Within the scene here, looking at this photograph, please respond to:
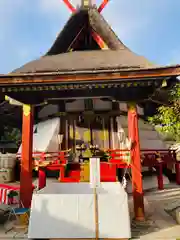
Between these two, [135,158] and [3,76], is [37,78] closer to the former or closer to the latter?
[3,76]

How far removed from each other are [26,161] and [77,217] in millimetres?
3057

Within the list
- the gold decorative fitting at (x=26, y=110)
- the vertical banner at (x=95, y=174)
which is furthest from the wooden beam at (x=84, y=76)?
the vertical banner at (x=95, y=174)

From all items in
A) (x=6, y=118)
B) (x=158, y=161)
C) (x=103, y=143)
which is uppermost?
(x=6, y=118)

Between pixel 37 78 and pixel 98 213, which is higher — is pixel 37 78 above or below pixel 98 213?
above

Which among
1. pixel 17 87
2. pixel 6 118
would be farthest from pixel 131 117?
pixel 6 118

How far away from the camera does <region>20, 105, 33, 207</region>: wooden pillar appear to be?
6.82m

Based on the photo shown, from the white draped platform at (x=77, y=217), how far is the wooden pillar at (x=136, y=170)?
174 centimetres

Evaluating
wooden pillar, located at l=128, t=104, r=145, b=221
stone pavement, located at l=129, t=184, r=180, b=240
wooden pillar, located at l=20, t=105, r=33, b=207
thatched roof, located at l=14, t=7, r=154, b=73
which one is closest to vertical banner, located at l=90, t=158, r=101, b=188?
wooden pillar, located at l=128, t=104, r=145, b=221

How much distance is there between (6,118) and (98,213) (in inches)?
449

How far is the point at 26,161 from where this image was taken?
23.2 ft

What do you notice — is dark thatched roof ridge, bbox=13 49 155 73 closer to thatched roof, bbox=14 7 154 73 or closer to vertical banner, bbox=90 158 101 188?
thatched roof, bbox=14 7 154 73

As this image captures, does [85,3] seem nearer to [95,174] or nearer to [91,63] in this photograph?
[91,63]

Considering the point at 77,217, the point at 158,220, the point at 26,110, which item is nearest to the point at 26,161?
the point at 26,110

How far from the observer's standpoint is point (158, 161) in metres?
10.3
